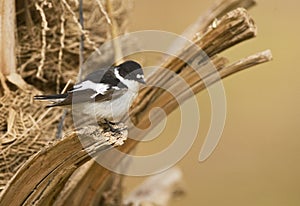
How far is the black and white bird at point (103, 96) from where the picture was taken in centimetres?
156

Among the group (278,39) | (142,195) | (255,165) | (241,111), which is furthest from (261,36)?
(142,195)

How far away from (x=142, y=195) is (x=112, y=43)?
0.51m

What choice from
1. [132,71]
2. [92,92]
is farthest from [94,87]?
[132,71]

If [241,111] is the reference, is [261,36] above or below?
above

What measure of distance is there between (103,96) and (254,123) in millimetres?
2277

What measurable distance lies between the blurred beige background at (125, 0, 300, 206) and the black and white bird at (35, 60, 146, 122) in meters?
1.72

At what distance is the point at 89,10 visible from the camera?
198 centimetres

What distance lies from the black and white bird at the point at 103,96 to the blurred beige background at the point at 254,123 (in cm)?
172

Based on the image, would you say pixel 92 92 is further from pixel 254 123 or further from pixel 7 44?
pixel 254 123

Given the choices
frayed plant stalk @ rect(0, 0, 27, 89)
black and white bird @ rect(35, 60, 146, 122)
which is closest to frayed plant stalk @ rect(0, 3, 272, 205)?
black and white bird @ rect(35, 60, 146, 122)

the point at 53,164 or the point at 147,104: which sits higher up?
the point at 147,104

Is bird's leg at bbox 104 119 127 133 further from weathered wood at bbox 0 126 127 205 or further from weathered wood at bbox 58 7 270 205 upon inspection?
weathered wood at bbox 58 7 270 205

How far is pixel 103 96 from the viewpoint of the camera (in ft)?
5.11

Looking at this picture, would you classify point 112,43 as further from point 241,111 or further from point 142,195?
point 241,111
